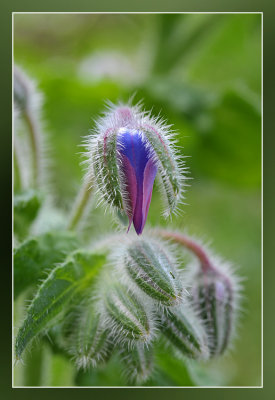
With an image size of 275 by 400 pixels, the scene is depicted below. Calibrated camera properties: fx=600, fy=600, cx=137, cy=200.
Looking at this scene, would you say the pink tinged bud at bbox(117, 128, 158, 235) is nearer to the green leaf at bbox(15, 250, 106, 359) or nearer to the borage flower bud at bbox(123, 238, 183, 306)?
the borage flower bud at bbox(123, 238, 183, 306)

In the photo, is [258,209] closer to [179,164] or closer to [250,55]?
[250,55]

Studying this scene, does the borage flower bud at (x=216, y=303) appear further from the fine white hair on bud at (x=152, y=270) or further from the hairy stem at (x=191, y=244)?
the fine white hair on bud at (x=152, y=270)

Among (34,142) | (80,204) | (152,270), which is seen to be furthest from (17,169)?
(152,270)

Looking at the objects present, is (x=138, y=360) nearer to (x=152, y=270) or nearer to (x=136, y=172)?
(x=152, y=270)

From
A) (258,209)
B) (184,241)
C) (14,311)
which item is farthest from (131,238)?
(258,209)

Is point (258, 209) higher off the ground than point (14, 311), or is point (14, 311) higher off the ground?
point (258, 209)

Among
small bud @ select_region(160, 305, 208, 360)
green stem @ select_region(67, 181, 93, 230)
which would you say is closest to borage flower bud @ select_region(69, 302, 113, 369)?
small bud @ select_region(160, 305, 208, 360)

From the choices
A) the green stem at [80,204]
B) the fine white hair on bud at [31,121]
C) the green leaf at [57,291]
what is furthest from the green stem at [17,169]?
the green leaf at [57,291]
